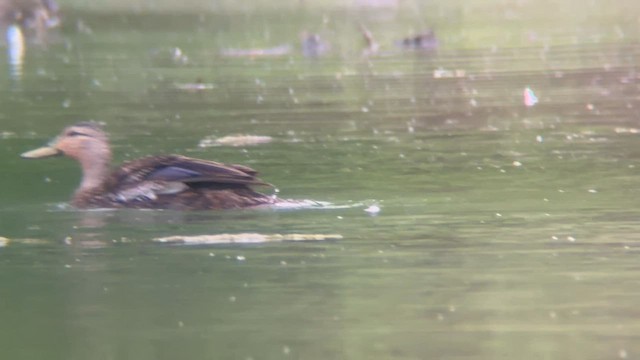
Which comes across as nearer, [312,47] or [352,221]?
[352,221]

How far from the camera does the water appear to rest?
320 inches

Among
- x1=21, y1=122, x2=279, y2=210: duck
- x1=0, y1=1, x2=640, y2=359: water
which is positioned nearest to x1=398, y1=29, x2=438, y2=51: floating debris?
x1=0, y1=1, x2=640, y2=359: water

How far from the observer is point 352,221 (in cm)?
1131

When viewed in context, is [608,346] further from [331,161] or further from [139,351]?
[331,161]

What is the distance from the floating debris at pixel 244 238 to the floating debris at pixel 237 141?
17.1 ft

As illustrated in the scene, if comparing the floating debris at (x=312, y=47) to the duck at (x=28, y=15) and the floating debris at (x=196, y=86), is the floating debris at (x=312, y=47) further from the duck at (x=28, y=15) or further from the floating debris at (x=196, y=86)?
the duck at (x=28, y=15)

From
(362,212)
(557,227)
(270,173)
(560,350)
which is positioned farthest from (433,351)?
(270,173)

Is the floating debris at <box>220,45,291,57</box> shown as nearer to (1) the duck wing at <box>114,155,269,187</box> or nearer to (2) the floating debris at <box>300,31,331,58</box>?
(2) the floating debris at <box>300,31,331,58</box>

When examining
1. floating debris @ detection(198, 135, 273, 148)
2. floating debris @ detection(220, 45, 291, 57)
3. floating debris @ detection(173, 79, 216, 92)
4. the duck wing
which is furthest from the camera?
floating debris @ detection(220, 45, 291, 57)

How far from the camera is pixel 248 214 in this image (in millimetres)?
11883

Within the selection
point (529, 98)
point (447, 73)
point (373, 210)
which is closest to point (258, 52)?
point (447, 73)

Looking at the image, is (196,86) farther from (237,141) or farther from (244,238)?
(244,238)

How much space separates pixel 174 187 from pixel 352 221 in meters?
1.59

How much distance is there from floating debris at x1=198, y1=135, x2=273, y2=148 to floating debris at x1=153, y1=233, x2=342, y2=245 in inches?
205
